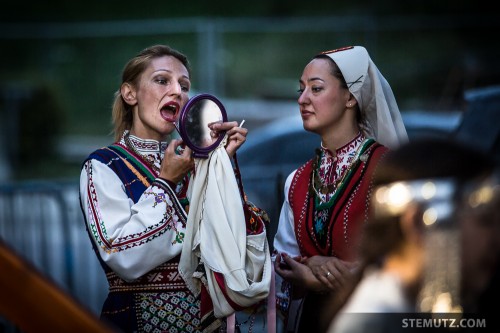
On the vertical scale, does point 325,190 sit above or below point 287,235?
above

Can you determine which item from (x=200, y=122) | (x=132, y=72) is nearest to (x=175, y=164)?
(x=200, y=122)

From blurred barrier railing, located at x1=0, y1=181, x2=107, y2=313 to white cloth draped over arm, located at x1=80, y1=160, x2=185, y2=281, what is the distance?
3846 millimetres

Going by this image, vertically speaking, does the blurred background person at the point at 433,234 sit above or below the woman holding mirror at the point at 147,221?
below

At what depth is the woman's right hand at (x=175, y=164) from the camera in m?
3.11

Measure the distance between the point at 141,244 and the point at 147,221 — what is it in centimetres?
9

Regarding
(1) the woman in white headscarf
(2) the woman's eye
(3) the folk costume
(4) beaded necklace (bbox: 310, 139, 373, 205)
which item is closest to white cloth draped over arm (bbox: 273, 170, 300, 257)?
(1) the woman in white headscarf

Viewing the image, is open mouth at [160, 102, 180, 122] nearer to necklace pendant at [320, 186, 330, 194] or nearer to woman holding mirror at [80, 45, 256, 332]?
woman holding mirror at [80, 45, 256, 332]

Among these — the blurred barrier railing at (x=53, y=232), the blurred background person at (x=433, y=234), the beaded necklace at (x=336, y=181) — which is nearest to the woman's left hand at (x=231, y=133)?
the beaded necklace at (x=336, y=181)

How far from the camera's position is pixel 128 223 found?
3.03m

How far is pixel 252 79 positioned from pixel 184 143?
1444cm

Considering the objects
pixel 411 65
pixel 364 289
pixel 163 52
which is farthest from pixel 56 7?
pixel 364 289

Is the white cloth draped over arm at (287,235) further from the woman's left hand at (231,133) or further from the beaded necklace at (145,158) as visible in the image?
the beaded necklace at (145,158)

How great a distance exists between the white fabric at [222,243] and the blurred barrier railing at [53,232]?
3975mm

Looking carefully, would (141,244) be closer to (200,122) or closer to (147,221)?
(147,221)
